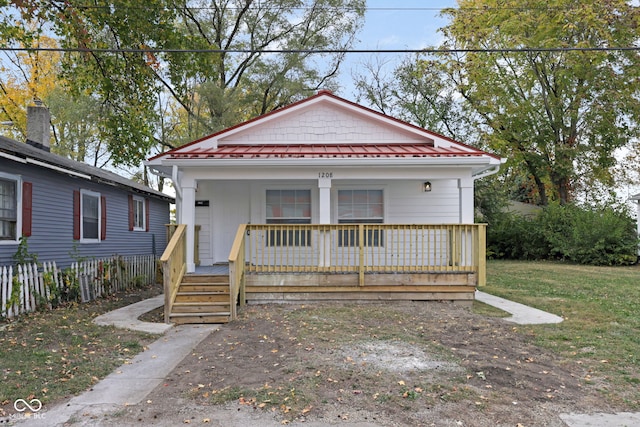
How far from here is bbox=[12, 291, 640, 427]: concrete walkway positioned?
378 centimetres

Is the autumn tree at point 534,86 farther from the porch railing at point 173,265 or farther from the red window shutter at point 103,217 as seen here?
the porch railing at point 173,265

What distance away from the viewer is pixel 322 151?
10.4 metres

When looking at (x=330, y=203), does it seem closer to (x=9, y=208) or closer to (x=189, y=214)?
(x=189, y=214)

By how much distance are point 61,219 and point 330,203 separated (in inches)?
249

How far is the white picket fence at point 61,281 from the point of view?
27.2 ft

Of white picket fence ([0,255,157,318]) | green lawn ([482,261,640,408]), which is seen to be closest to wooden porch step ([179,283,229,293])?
white picket fence ([0,255,157,318])

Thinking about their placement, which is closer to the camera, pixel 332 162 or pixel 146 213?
pixel 332 162

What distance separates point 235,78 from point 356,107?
1639cm

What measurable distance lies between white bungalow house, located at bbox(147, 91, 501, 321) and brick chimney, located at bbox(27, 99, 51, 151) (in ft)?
15.4

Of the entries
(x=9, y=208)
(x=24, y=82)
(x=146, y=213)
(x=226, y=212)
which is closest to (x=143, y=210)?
(x=146, y=213)

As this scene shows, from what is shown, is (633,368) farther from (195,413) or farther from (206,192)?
(206,192)

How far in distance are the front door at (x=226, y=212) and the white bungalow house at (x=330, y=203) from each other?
1.0 inches

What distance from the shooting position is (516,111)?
23953 millimetres

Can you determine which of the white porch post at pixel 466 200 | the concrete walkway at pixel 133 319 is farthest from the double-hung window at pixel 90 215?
the white porch post at pixel 466 200
